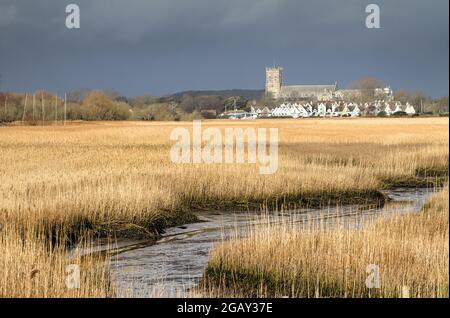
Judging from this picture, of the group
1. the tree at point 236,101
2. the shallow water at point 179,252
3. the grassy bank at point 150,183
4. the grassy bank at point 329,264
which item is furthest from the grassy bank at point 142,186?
the tree at point 236,101

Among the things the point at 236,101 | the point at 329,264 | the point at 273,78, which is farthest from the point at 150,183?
the point at 273,78

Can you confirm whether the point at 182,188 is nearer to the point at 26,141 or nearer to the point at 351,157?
the point at 351,157

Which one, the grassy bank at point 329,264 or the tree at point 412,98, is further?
the tree at point 412,98

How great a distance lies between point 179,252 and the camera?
565 inches

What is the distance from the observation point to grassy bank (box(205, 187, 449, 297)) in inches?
415

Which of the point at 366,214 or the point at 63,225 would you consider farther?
the point at 366,214

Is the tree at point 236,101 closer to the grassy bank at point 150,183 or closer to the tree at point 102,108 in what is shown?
the tree at point 102,108

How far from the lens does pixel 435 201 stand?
18.5m

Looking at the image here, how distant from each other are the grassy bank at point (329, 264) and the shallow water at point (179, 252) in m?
0.67

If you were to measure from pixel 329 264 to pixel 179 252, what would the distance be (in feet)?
13.4

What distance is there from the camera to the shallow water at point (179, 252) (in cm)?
1133

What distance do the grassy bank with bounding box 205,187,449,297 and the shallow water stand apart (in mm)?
671
